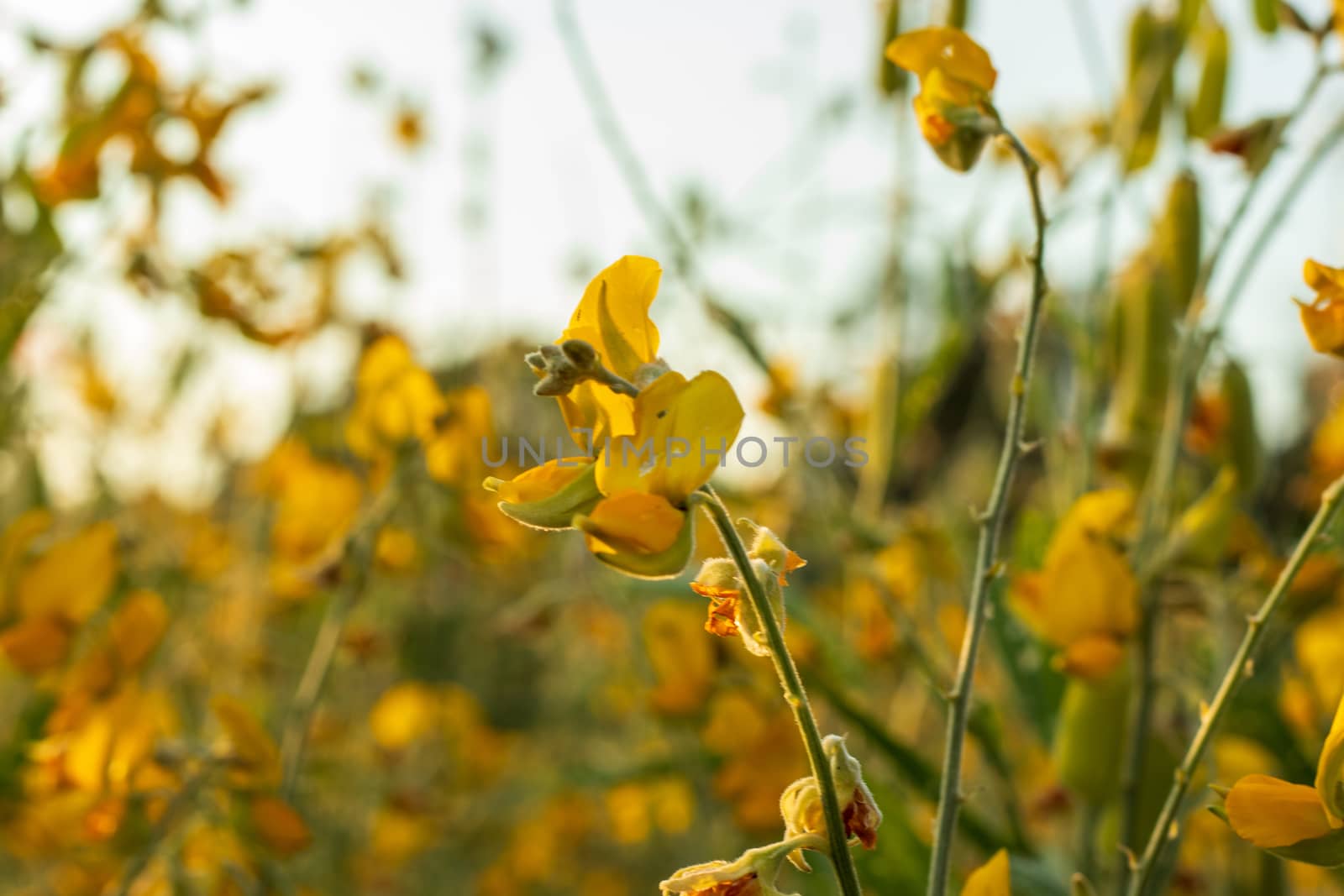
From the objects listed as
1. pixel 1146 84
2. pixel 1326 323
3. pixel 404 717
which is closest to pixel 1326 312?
pixel 1326 323

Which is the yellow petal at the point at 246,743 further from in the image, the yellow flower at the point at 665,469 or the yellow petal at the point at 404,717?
the yellow petal at the point at 404,717

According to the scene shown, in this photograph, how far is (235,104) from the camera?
1115mm

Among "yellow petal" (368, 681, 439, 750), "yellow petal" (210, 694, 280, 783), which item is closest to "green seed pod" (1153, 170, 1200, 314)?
"yellow petal" (210, 694, 280, 783)

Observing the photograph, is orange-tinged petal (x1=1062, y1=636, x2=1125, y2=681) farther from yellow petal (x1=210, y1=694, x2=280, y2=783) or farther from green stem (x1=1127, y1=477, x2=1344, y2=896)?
yellow petal (x1=210, y1=694, x2=280, y2=783)

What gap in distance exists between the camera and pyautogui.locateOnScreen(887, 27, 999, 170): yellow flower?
1.61 ft

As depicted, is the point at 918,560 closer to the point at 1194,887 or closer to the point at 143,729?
the point at 1194,887

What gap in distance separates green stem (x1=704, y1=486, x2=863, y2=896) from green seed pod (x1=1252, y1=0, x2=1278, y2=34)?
0.68 metres

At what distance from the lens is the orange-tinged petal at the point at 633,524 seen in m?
0.34

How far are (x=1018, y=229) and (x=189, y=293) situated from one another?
89 cm

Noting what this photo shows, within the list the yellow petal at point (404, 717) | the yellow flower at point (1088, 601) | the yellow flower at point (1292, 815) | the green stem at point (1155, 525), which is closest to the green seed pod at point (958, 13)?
the green stem at point (1155, 525)

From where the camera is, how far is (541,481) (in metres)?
0.37

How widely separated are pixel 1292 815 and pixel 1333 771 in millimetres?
22

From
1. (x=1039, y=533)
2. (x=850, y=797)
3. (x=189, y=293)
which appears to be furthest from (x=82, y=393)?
(x=850, y=797)

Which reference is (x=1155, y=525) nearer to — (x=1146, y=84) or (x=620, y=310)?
(x=1146, y=84)
